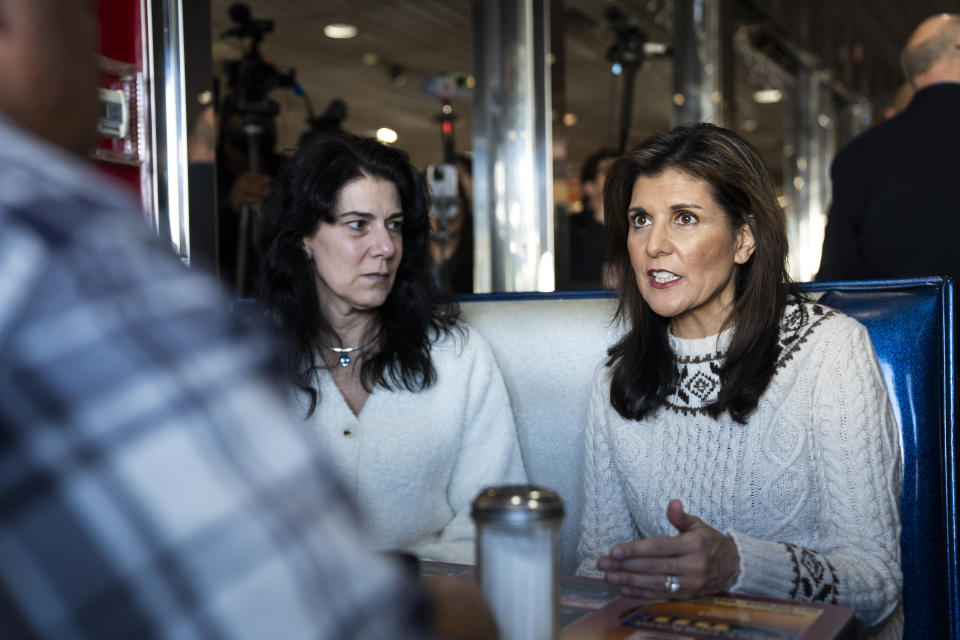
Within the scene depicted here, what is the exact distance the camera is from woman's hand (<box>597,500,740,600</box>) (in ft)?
3.61

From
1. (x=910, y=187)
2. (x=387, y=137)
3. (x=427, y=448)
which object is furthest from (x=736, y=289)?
(x=910, y=187)

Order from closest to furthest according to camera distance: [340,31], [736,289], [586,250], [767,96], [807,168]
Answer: [736,289]
[586,250]
[340,31]
[807,168]
[767,96]

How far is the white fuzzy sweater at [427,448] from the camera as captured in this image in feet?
6.13

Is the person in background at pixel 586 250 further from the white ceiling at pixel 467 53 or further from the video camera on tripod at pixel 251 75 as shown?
the video camera on tripod at pixel 251 75

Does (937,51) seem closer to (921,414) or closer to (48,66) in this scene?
(921,414)

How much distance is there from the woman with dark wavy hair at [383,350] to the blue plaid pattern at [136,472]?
4.62ft

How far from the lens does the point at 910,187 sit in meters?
2.85

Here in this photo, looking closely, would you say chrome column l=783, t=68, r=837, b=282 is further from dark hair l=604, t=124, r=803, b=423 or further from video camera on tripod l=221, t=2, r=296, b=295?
dark hair l=604, t=124, r=803, b=423

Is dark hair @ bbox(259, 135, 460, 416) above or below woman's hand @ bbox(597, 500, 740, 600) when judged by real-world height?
above

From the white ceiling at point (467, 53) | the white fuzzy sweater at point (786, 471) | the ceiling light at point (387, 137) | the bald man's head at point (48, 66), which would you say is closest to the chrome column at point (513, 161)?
the white ceiling at point (467, 53)

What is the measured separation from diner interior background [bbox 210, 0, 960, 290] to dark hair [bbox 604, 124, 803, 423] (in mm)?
1998

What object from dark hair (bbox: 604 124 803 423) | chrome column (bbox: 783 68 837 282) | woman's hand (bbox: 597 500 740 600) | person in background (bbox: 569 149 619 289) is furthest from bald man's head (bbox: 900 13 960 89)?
chrome column (bbox: 783 68 837 282)

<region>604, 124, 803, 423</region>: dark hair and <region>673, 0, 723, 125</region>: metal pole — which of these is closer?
<region>604, 124, 803, 423</region>: dark hair

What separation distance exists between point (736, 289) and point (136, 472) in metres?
1.53
